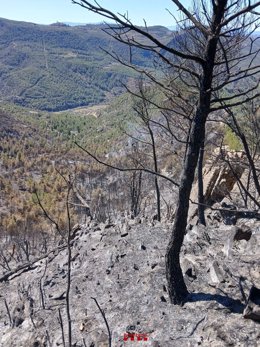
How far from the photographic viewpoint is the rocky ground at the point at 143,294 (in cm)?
500

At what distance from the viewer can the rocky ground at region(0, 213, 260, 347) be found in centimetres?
500

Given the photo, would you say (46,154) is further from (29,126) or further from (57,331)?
(57,331)

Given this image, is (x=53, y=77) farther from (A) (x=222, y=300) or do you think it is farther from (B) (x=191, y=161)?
(A) (x=222, y=300)

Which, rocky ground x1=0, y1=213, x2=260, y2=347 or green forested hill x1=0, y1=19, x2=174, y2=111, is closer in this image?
rocky ground x1=0, y1=213, x2=260, y2=347

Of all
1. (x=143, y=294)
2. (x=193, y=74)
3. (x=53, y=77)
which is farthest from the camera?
(x=53, y=77)

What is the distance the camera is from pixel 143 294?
20.6ft

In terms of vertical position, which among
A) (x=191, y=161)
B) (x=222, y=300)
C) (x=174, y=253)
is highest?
(x=191, y=161)

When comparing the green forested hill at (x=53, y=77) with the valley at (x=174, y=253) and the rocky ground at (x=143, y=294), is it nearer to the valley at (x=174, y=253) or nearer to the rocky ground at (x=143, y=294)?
the valley at (x=174, y=253)

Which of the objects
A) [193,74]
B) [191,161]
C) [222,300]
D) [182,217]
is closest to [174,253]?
[182,217]

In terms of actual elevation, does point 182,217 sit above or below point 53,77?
below

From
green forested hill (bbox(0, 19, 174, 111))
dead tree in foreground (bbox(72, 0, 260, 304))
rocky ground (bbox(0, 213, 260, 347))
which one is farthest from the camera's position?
green forested hill (bbox(0, 19, 174, 111))

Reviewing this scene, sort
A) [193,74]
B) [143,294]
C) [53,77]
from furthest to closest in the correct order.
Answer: [53,77] < [143,294] < [193,74]

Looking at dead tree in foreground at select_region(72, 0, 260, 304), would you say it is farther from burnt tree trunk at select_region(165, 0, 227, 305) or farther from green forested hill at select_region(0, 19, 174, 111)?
green forested hill at select_region(0, 19, 174, 111)

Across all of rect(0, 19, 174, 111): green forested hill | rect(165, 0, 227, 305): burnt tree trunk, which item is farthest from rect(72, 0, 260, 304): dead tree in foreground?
rect(0, 19, 174, 111): green forested hill
